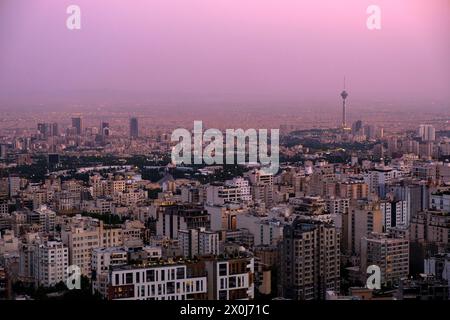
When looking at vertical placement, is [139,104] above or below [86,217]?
above

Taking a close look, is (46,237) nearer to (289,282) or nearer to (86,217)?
(86,217)

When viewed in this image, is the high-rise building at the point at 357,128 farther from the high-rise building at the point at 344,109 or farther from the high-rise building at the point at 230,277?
the high-rise building at the point at 230,277

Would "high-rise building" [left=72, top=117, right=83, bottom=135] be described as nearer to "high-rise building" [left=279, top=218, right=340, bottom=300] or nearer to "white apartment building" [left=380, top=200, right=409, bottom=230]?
"high-rise building" [left=279, top=218, right=340, bottom=300]

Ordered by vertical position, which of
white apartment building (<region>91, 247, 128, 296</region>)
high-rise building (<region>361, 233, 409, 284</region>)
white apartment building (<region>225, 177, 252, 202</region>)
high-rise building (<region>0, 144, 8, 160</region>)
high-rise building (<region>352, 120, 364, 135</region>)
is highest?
high-rise building (<region>352, 120, 364, 135</region>)

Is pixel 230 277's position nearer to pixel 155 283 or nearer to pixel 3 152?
pixel 155 283

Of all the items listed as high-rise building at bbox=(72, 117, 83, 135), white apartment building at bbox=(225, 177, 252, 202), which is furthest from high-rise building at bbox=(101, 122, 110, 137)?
white apartment building at bbox=(225, 177, 252, 202)

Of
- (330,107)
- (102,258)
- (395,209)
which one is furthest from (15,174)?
(395,209)
